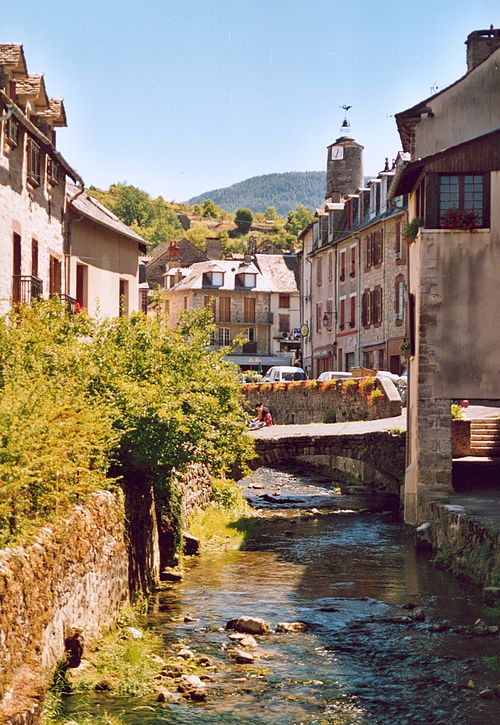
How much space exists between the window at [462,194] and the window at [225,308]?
180ft

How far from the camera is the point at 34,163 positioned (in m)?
23.2

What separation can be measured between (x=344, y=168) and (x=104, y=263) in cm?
4121

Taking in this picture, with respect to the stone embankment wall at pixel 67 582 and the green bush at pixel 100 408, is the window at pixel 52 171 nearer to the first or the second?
the green bush at pixel 100 408

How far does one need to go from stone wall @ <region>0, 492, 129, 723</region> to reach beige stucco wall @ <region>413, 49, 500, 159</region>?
13114mm

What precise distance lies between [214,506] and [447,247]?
931 cm

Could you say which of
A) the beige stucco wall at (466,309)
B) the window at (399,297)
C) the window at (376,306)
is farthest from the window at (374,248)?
the beige stucco wall at (466,309)

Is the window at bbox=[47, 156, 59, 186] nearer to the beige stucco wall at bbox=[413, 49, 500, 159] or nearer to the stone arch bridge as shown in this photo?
the beige stucco wall at bbox=[413, 49, 500, 159]

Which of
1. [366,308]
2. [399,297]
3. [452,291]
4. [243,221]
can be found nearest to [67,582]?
[452,291]

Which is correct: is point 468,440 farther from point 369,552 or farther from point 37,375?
point 37,375

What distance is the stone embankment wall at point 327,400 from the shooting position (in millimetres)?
33688

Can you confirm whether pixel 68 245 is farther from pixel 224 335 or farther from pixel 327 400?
pixel 224 335

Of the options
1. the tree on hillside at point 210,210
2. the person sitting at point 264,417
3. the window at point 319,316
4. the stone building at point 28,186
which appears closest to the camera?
the stone building at point 28,186

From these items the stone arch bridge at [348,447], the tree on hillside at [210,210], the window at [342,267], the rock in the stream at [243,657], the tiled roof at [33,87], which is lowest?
the rock in the stream at [243,657]

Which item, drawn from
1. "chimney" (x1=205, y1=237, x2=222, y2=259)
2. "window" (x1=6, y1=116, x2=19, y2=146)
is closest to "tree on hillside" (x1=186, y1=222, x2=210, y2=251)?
"chimney" (x1=205, y1=237, x2=222, y2=259)
